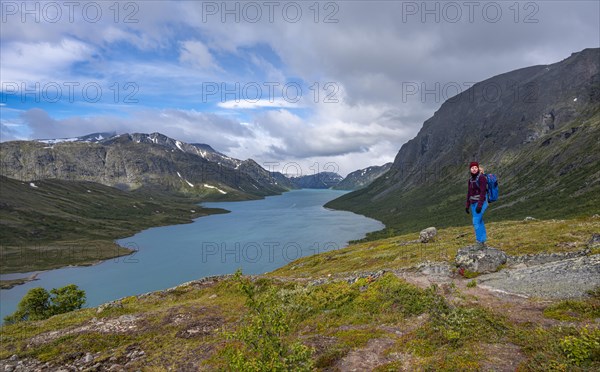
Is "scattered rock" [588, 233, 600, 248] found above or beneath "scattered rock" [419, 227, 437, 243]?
above

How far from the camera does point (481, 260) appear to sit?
82.1ft

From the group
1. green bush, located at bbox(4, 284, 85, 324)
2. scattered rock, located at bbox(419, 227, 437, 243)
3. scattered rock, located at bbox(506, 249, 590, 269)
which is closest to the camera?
scattered rock, located at bbox(506, 249, 590, 269)

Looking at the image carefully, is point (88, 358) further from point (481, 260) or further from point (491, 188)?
point (491, 188)

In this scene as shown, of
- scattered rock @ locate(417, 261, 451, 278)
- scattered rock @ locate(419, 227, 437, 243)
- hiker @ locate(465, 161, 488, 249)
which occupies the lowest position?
scattered rock @ locate(419, 227, 437, 243)

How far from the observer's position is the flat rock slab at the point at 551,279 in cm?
1823

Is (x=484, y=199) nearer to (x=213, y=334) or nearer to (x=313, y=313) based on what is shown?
(x=313, y=313)

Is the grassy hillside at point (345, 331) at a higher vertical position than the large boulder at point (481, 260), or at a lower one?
lower

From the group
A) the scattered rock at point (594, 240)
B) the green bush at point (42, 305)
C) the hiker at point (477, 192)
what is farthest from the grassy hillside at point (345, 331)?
the green bush at point (42, 305)

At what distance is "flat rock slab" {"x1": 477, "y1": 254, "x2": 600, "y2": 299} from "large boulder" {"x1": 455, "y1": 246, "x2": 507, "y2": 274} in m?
1.27

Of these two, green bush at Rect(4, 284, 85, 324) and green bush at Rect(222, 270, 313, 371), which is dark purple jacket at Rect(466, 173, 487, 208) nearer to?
green bush at Rect(222, 270, 313, 371)

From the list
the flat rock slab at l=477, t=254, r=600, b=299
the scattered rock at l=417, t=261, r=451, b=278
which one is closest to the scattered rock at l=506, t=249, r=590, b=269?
the flat rock slab at l=477, t=254, r=600, b=299

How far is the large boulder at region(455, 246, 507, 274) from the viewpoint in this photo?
24.8 metres

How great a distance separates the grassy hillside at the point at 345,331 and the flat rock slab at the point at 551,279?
3.88 ft

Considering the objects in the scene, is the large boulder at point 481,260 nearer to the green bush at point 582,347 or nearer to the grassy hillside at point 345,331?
the grassy hillside at point 345,331
